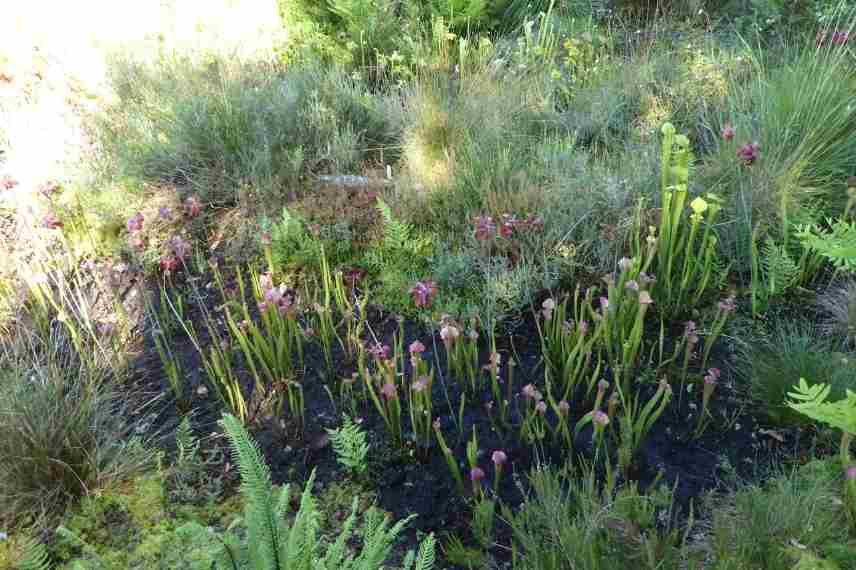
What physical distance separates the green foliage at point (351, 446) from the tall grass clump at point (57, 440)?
0.71 meters

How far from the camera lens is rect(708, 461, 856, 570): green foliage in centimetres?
169

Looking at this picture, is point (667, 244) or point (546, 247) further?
point (546, 247)

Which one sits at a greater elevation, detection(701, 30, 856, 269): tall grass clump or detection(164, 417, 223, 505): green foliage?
detection(701, 30, 856, 269): tall grass clump

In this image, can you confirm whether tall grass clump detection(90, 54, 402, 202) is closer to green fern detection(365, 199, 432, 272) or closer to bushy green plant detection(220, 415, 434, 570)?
green fern detection(365, 199, 432, 272)

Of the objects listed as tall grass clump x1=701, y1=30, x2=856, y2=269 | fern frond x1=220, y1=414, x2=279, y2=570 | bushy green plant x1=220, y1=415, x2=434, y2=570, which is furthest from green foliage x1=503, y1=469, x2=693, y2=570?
tall grass clump x1=701, y1=30, x2=856, y2=269

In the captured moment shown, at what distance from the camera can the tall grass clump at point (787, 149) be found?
3102 mm

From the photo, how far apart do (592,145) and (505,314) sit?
154cm

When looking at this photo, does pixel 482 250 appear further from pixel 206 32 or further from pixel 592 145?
pixel 206 32

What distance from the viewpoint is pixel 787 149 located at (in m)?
3.35

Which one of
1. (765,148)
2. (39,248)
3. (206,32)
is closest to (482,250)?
(765,148)

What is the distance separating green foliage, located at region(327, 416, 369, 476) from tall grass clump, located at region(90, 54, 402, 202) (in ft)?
5.78

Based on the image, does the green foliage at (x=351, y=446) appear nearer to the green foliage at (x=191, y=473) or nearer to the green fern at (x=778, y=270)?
the green foliage at (x=191, y=473)

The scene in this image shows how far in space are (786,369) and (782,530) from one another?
78 centimetres

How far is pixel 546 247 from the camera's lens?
309 centimetres
